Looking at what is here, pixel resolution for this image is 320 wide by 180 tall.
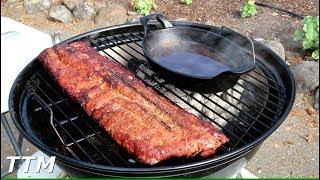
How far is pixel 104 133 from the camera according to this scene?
2.28m

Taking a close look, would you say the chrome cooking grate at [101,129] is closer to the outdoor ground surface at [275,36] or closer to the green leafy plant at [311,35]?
the outdoor ground surface at [275,36]

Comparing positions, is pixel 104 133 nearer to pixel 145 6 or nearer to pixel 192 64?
pixel 192 64

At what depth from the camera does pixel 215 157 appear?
185 centimetres

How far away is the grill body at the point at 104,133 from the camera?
188cm

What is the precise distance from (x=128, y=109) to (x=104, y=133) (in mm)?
221

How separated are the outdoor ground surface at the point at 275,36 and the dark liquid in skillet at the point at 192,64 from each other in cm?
146

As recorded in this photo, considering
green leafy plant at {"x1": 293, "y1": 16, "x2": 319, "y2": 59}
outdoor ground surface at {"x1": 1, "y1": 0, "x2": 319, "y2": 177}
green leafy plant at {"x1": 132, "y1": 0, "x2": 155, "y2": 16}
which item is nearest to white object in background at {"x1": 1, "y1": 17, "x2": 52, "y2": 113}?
outdoor ground surface at {"x1": 1, "y1": 0, "x2": 319, "y2": 177}

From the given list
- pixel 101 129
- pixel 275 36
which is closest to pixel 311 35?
pixel 275 36

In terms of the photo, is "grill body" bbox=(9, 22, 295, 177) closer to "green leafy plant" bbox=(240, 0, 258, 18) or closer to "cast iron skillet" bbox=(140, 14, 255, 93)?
"cast iron skillet" bbox=(140, 14, 255, 93)

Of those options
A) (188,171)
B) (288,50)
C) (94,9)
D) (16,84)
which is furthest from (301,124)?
(94,9)

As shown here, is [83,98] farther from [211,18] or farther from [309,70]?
[211,18]

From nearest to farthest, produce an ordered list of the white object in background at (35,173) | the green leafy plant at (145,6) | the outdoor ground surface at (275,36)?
the white object in background at (35,173), the outdoor ground surface at (275,36), the green leafy plant at (145,6)

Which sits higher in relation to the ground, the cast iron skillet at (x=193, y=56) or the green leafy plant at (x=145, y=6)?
the cast iron skillet at (x=193, y=56)

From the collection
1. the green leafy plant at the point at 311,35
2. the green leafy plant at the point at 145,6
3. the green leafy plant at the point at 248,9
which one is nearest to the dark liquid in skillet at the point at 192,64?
the green leafy plant at the point at 311,35
